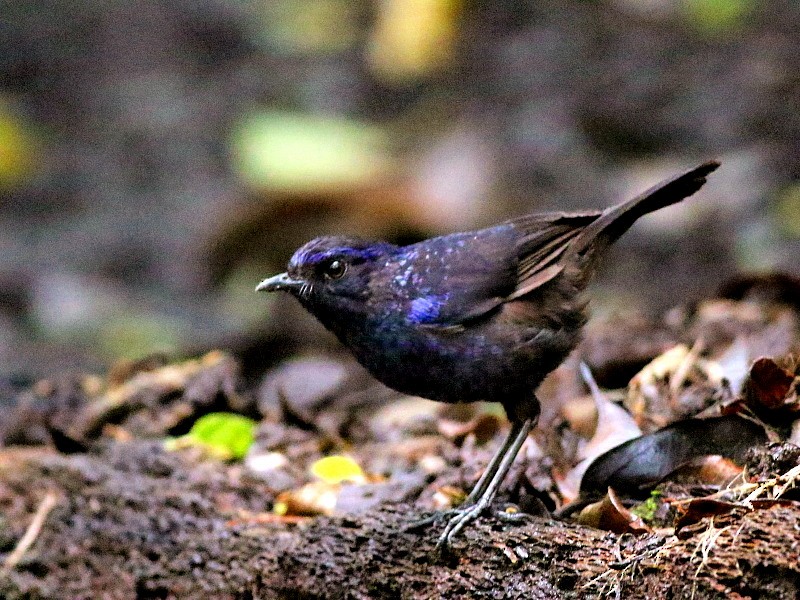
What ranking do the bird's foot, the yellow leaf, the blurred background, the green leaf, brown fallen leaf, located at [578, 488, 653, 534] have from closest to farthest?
brown fallen leaf, located at [578, 488, 653, 534] → the bird's foot → the yellow leaf → the green leaf → the blurred background

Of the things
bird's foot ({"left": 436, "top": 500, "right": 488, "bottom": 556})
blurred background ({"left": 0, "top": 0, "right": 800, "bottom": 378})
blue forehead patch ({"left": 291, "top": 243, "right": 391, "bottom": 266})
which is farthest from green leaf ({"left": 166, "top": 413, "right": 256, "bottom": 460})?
blurred background ({"left": 0, "top": 0, "right": 800, "bottom": 378})

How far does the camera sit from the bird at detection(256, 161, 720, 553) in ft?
13.9

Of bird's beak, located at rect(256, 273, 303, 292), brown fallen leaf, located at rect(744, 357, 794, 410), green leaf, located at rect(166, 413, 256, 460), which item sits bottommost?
green leaf, located at rect(166, 413, 256, 460)

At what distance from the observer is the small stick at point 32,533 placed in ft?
16.5

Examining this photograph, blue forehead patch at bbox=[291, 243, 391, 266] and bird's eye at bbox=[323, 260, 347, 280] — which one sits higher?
blue forehead patch at bbox=[291, 243, 391, 266]

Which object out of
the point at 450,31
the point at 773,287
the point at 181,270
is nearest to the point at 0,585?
the point at 773,287

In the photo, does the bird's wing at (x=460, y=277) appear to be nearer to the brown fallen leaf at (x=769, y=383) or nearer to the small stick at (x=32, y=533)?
the brown fallen leaf at (x=769, y=383)

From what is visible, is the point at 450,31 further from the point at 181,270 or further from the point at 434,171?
the point at 181,270

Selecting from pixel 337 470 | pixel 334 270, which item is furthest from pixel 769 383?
pixel 337 470

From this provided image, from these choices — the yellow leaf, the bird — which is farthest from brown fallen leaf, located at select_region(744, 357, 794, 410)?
the yellow leaf

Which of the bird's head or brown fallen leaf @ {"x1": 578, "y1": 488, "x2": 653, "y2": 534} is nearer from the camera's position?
brown fallen leaf @ {"x1": 578, "y1": 488, "x2": 653, "y2": 534}

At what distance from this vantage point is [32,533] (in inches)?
202

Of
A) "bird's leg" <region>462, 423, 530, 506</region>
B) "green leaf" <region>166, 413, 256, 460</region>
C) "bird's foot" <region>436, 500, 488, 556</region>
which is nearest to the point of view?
"bird's foot" <region>436, 500, 488, 556</region>

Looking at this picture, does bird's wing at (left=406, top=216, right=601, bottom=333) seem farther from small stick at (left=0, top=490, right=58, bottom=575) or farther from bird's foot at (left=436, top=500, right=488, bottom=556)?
small stick at (left=0, top=490, right=58, bottom=575)
